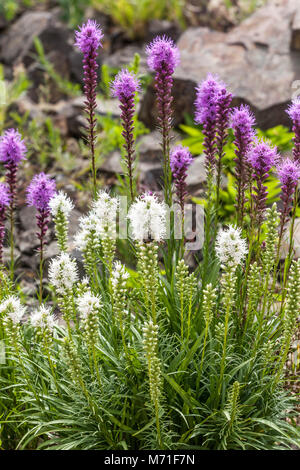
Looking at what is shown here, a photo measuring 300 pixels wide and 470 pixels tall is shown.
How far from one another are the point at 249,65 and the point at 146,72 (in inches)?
55.4

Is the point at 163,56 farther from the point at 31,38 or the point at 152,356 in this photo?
the point at 31,38

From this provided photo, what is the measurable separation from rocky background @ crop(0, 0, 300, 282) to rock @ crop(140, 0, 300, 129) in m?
0.01

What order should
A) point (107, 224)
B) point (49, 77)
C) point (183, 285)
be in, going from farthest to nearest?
point (49, 77)
point (183, 285)
point (107, 224)

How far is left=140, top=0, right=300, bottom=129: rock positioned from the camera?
663cm

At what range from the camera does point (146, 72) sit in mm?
7211

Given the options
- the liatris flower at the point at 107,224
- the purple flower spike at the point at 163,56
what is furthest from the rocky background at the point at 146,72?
the liatris flower at the point at 107,224

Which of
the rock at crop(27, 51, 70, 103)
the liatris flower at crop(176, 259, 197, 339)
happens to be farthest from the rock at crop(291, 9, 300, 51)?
the liatris flower at crop(176, 259, 197, 339)

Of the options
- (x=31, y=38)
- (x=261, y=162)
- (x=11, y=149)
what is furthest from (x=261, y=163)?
(x=31, y=38)

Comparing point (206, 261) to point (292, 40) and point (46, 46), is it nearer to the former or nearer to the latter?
point (292, 40)

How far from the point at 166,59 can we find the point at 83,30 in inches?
19.9

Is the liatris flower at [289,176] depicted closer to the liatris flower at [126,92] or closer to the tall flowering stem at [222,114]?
the tall flowering stem at [222,114]

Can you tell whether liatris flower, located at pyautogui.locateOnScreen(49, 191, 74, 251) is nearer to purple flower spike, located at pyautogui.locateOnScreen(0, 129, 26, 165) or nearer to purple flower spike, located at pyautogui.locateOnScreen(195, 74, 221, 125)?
purple flower spike, located at pyautogui.locateOnScreen(0, 129, 26, 165)

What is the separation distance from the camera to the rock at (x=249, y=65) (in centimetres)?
663
